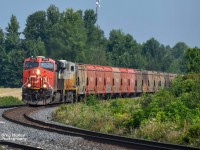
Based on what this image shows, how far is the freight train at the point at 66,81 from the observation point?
3641 cm

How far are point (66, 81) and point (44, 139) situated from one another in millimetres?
20485

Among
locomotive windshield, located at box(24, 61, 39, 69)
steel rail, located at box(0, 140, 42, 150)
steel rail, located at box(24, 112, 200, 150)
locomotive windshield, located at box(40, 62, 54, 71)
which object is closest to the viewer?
steel rail, located at box(0, 140, 42, 150)

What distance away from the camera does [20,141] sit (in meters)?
17.9

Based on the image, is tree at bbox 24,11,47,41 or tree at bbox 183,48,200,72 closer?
tree at bbox 183,48,200,72

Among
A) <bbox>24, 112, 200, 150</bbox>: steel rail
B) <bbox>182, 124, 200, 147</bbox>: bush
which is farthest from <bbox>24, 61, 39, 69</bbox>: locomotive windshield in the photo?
<bbox>182, 124, 200, 147</bbox>: bush

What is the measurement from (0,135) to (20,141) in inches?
64.0

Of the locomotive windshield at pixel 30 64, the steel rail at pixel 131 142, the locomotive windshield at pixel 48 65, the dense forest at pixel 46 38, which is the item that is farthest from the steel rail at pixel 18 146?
the dense forest at pixel 46 38

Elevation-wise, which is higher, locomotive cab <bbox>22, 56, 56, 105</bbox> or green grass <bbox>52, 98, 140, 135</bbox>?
locomotive cab <bbox>22, 56, 56, 105</bbox>

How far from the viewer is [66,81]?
39156 millimetres

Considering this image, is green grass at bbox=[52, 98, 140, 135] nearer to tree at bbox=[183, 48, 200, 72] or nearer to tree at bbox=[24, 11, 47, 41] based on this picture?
tree at bbox=[183, 48, 200, 72]

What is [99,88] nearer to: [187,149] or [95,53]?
[187,149]

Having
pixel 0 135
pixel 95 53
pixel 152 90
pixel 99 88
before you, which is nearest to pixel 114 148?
pixel 0 135

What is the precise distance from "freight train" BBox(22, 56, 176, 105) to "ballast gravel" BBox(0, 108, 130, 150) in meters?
13.5

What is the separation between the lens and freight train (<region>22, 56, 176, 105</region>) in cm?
3641
